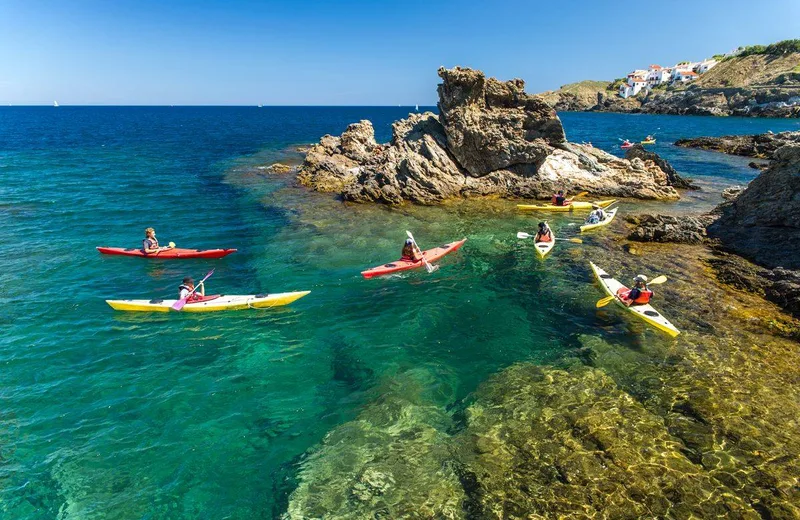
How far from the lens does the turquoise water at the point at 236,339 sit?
394 inches

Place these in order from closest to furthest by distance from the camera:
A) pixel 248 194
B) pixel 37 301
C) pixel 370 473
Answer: pixel 370 473 < pixel 37 301 < pixel 248 194

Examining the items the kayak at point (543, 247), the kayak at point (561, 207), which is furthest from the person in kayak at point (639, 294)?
the kayak at point (561, 207)

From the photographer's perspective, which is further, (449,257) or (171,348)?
(449,257)

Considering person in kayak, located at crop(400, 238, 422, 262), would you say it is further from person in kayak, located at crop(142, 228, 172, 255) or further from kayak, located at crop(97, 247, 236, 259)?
person in kayak, located at crop(142, 228, 172, 255)

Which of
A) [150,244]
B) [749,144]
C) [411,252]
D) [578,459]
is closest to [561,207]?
[411,252]

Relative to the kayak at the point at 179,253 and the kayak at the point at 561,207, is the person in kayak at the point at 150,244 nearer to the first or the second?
the kayak at the point at 179,253

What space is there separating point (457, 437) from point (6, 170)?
62.6 m

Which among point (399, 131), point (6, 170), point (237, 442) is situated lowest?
point (237, 442)

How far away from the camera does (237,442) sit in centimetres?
1084

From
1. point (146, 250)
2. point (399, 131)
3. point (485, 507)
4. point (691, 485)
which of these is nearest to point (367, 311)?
point (485, 507)

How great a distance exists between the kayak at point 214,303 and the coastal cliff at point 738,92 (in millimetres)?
139609

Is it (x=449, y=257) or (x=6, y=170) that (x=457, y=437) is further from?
(x=6, y=170)

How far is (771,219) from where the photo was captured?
2280 centimetres

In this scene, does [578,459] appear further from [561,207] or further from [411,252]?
[561,207]
